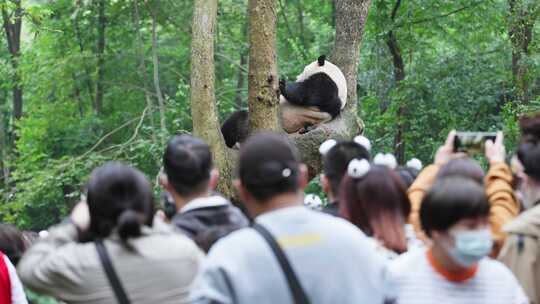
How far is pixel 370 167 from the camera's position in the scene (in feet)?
11.0

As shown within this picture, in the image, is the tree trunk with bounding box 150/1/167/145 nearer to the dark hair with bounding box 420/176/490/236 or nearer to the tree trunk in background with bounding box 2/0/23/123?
the tree trunk in background with bounding box 2/0/23/123

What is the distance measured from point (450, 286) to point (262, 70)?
14.7 feet

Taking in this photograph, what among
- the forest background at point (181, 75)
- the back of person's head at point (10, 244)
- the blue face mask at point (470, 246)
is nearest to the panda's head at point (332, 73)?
the forest background at point (181, 75)

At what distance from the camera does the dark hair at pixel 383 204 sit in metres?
3.26

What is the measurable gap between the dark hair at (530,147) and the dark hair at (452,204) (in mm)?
583

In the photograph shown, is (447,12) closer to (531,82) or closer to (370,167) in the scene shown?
(531,82)

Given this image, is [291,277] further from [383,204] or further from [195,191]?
[195,191]

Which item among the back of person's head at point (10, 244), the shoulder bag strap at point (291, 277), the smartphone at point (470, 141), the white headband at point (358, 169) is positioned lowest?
the back of person's head at point (10, 244)

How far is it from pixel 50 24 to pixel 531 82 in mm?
9842

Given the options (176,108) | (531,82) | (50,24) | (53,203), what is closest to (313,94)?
(531,82)

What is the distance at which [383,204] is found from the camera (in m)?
3.28

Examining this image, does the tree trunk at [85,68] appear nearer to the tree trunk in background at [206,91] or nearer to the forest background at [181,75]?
the forest background at [181,75]

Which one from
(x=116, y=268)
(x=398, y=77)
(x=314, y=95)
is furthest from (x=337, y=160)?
(x=398, y=77)

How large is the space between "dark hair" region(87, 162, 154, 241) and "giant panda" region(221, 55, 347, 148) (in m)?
4.83
